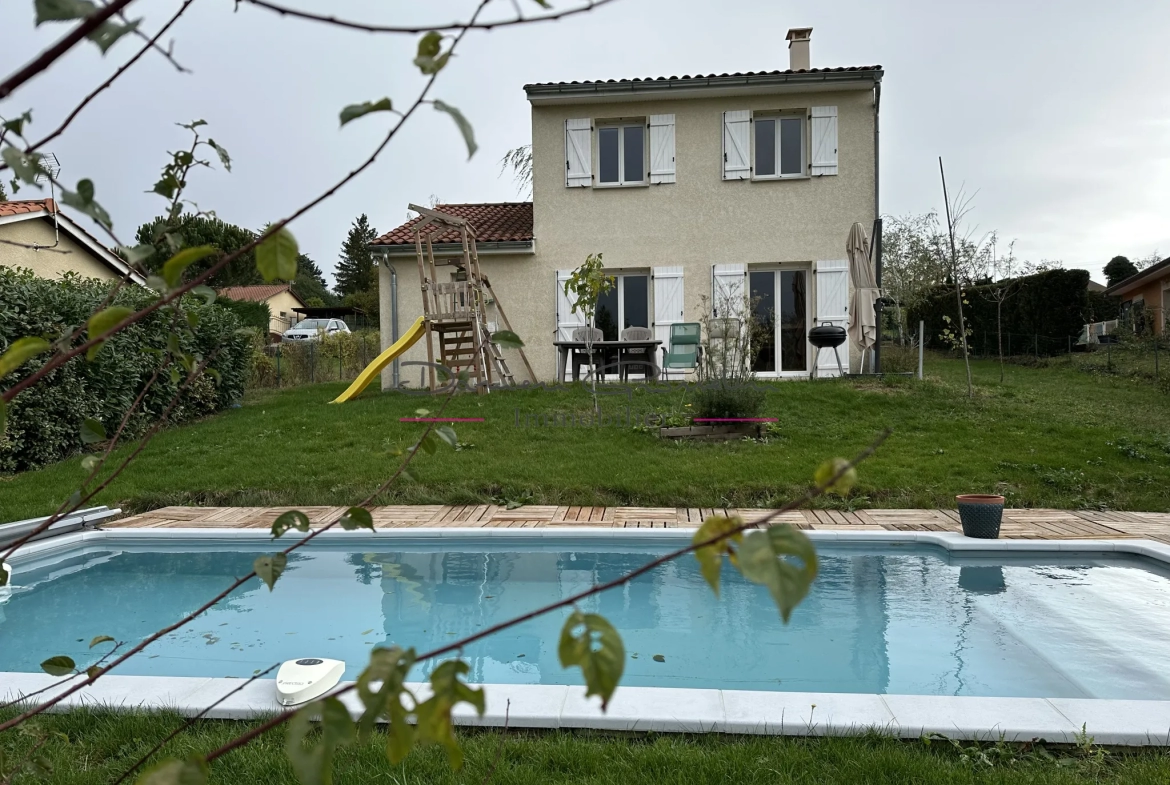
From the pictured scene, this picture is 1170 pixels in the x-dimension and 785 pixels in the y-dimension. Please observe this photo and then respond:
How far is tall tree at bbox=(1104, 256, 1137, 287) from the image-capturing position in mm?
33562

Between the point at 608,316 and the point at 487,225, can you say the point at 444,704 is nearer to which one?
the point at 608,316

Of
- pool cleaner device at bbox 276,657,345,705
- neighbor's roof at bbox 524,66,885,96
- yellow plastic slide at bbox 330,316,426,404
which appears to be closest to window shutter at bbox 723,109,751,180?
neighbor's roof at bbox 524,66,885,96

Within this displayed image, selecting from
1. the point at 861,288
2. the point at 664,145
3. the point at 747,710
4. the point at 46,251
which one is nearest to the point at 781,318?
the point at 861,288

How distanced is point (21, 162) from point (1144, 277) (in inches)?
1078

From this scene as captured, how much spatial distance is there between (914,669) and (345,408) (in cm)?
901

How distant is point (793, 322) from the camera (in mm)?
13922

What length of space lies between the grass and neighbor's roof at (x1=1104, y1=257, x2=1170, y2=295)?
23724 millimetres

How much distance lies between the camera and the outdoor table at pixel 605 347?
1159 centimetres

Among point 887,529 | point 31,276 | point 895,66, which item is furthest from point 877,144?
point 31,276

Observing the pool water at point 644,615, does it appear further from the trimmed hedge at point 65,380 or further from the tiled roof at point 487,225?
the tiled roof at point 487,225

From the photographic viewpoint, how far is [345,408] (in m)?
11.1

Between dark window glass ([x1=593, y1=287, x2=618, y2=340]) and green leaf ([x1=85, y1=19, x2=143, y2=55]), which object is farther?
dark window glass ([x1=593, y1=287, x2=618, y2=340])

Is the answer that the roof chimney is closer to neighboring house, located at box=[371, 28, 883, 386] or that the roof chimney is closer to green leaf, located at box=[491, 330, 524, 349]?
neighboring house, located at box=[371, 28, 883, 386]

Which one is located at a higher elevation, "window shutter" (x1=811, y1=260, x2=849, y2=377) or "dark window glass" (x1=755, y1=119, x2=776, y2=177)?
"dark window glass" (x1=755, y1=119, x2=776, y2=177)
